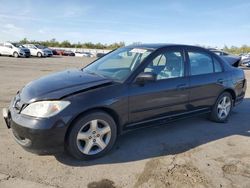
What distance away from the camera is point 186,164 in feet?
11.7

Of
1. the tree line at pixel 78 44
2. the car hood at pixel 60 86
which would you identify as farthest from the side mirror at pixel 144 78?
the tree line at pixel 78 44

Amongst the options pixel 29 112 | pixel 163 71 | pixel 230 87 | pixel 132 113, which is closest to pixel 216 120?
pixel 230 87

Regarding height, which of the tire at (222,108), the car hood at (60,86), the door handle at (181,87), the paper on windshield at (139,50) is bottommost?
the tire at (222,108)

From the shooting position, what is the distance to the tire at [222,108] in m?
5.30

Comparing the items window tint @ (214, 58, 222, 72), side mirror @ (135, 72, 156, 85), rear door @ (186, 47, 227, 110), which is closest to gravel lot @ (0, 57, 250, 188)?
rear door @ (186, 47, 227, 110)

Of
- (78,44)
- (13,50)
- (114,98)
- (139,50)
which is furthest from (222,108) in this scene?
(78,44)

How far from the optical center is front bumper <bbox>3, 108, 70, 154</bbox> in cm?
316

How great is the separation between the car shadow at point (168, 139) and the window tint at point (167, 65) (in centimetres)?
107

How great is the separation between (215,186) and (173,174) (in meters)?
0.51

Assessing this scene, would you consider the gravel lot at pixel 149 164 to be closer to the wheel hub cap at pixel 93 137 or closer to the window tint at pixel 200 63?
the wheel hub cap at pixel 93 137

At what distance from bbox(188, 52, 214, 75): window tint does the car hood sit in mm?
1797

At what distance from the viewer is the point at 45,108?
3227 mm

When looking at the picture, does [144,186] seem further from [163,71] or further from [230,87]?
[230,87]

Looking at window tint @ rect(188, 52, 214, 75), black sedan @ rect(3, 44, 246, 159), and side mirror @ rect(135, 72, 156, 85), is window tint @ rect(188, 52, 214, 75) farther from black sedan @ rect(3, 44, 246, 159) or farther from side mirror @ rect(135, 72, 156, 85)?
side mirror @ rect(135, 72, 156, 85)
